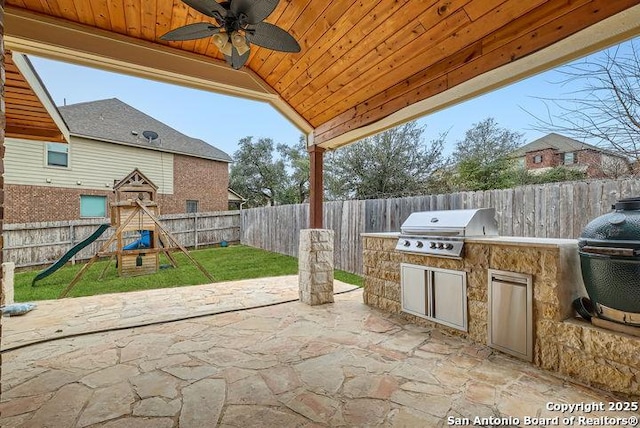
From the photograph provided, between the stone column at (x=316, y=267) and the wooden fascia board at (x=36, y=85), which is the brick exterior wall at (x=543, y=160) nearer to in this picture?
the stone column at (x=316, y=267)

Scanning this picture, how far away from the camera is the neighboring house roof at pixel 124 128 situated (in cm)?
1123

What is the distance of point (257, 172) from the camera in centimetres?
1884

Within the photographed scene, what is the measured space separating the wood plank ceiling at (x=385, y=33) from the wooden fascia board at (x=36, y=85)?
489 millimetres

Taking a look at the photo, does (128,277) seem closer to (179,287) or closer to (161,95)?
(179,287)

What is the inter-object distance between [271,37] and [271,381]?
261 centimetres

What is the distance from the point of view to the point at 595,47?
6.97 feet

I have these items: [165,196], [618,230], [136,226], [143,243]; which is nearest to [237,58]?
[618,230]

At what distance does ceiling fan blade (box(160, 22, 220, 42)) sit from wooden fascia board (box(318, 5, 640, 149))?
201cm

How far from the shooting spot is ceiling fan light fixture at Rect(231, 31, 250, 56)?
2.32 metres

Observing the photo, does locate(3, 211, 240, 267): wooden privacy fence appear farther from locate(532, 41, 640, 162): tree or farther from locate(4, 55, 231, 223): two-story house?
locate(532, 41, 640, 162): tree

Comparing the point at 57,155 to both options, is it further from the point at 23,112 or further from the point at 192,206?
Result: the point at 23,112

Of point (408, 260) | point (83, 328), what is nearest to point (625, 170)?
point (408, 260)

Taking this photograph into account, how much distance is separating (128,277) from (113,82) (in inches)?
496

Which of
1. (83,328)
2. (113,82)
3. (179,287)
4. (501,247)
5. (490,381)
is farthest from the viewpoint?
(113,82)
